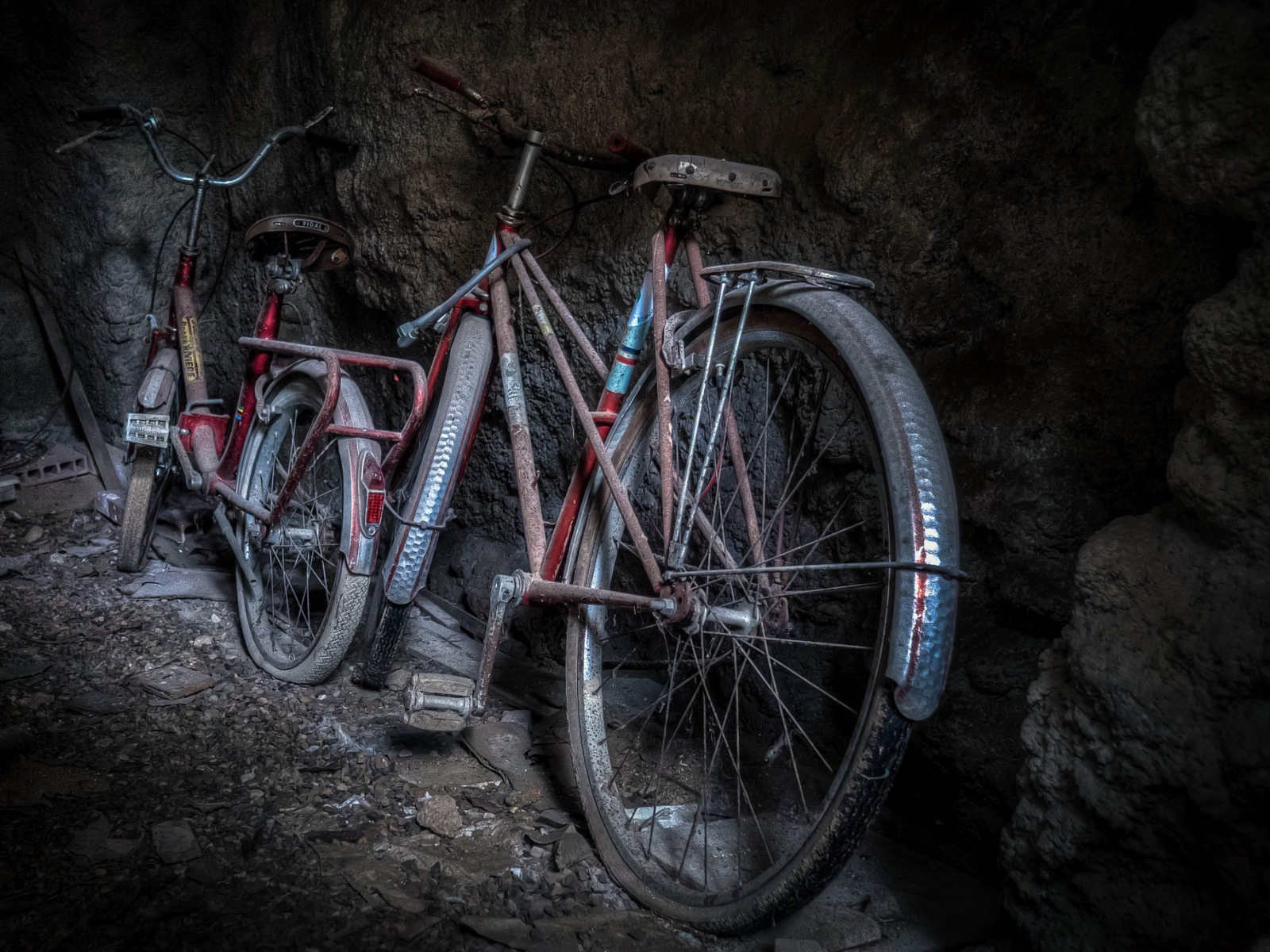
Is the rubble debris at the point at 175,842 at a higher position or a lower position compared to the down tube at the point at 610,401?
lower

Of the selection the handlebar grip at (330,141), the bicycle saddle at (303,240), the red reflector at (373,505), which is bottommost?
the red reflector at (373,505)

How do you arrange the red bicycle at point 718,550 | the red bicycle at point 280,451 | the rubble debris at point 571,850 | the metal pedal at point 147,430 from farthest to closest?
the metal pedal at point 147,430 < the red bicycle at point 280,451 < the rubble debris at point 571,850 < the red bicycle at point 718,550

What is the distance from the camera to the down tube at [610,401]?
77.7 inches

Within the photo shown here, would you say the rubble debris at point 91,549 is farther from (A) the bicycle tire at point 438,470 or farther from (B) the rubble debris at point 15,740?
(A) the bicycle tire at point 438,470

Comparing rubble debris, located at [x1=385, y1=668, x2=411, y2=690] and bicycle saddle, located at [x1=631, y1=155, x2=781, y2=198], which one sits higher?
bicycle saddle, located at [x1=631, y1=155, x2=781, y2=198]

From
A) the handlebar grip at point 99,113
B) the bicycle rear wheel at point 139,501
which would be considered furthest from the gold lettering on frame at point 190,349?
the handlebar grip at point 99,113

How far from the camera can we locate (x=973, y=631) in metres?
1.84

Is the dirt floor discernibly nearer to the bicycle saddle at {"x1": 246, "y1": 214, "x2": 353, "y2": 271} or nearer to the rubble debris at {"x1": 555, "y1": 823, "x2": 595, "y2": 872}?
the rubble debris at {"x1": 555, "y1": 823, "x2": 595, "y2": 872}

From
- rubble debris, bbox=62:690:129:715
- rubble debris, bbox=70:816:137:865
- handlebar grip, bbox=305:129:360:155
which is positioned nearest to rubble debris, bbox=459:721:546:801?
rubble debris, bbox=70:816:137:865

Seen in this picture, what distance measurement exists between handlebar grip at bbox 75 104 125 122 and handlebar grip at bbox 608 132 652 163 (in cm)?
214

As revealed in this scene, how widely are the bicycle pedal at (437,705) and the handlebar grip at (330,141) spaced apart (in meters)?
1.97

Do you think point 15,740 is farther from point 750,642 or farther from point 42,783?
point 750,642

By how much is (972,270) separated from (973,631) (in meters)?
0.79

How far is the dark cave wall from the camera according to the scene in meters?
1.59
